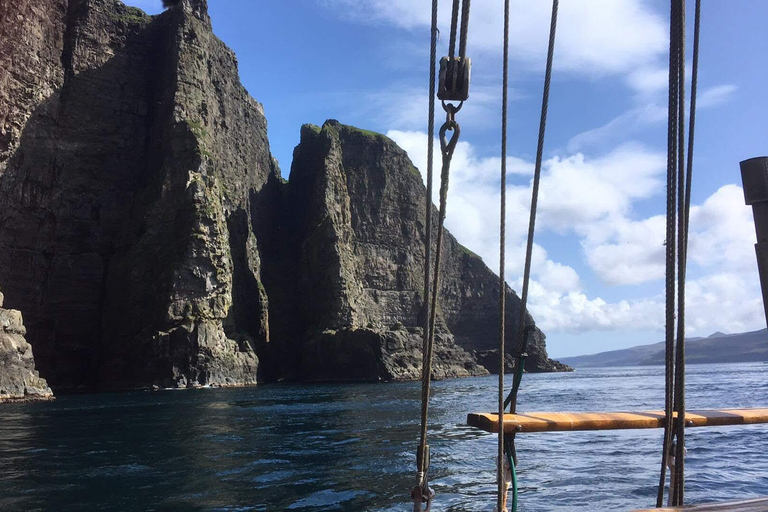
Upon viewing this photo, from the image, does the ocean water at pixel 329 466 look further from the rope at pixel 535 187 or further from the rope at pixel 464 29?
the rope at pixel 464 29

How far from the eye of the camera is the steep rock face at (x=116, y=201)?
77.8m

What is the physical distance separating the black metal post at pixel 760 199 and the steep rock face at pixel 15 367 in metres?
55.6

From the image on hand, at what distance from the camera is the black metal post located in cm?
568

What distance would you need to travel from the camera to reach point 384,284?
13538 centimetres

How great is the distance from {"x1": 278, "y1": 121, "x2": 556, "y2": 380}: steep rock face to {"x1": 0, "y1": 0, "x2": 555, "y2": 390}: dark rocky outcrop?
1.66 ft

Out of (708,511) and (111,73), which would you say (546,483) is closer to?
(708,511)

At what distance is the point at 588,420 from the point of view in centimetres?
471

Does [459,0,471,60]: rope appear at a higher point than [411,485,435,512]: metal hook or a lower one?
higher

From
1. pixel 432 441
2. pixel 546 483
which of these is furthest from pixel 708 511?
pixel 432 441

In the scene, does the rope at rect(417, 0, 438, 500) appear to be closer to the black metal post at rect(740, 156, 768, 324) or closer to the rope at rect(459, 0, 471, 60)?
the rope at rect(459, 0, 471, 60)

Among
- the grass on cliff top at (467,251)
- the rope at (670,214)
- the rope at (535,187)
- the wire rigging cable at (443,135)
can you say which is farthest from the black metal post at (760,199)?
the grass on cliff top at (467,251)

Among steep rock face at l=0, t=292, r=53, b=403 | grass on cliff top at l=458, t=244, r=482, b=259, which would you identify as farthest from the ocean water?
grass on cliff top at l=458, t=244, r=482, b=259

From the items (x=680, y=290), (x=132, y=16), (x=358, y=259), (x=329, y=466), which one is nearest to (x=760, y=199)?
(x=680, y=290)

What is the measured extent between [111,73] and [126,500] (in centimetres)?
9207
